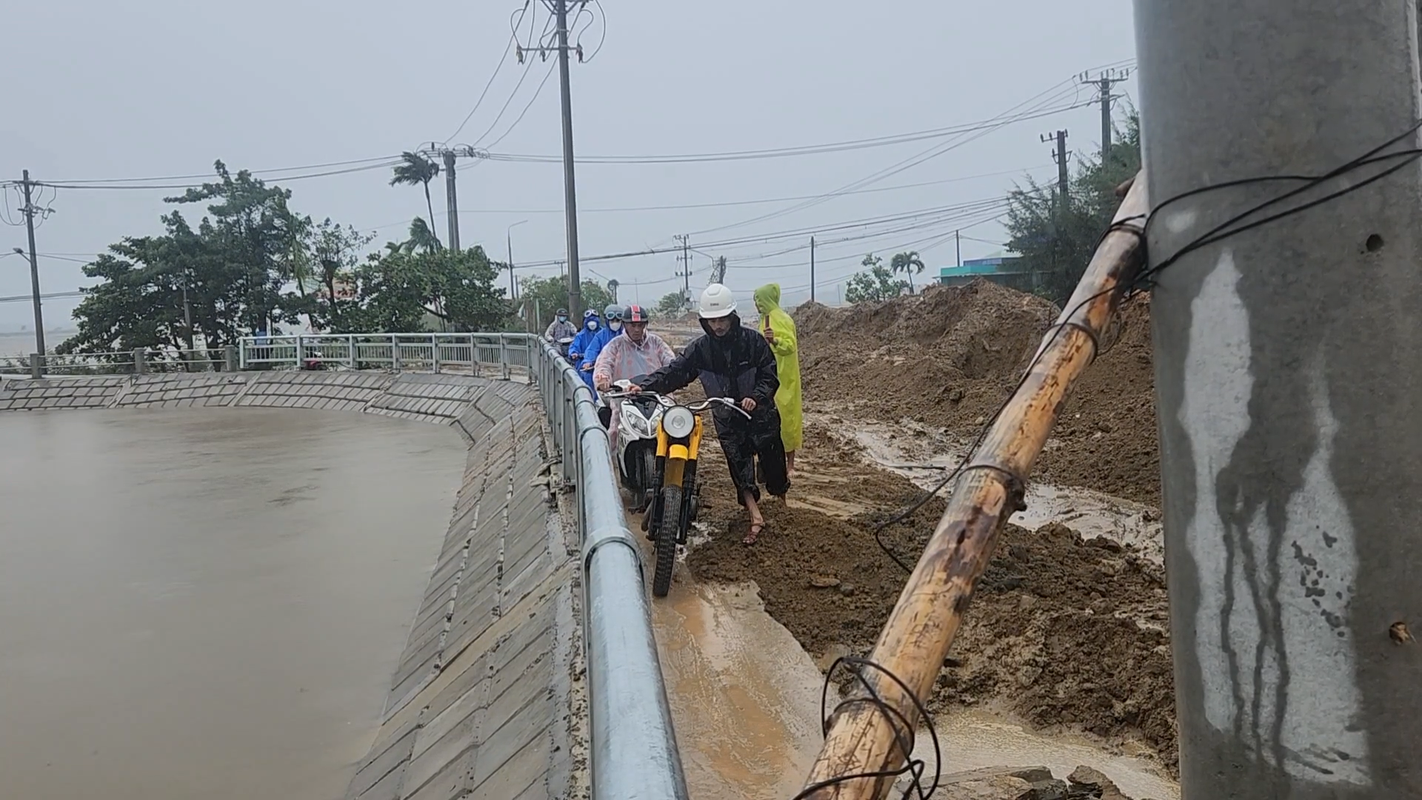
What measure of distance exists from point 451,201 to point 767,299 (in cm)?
3832

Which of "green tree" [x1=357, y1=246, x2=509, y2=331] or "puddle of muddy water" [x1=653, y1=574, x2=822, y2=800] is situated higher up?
"green tree" [x1=357, y1=246, x2=509, y2=331]

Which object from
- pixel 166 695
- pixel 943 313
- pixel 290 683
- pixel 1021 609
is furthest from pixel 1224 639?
pixel 943 313

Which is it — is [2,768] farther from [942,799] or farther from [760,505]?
[942,799]

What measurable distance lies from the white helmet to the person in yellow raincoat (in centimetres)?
64

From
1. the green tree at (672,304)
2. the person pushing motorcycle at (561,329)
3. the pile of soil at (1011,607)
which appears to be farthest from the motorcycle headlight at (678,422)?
the green tree at (672,304)

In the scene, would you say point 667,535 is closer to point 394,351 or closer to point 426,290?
point 394,351

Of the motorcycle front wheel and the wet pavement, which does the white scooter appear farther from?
the wet pavement

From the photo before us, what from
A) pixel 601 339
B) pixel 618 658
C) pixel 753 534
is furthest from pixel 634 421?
pixel 601 339

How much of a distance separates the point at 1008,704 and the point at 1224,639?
2503 mm

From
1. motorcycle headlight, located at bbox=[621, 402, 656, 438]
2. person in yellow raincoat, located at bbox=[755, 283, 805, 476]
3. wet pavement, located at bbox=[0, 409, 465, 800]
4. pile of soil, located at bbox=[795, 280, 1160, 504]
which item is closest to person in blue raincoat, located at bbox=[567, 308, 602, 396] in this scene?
wet pavement, located at bbox=[0, 409, 465, 800]

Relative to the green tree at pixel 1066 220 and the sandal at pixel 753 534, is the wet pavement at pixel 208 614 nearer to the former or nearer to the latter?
the sandal at pixel 753 534

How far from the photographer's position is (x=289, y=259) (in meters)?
34.0

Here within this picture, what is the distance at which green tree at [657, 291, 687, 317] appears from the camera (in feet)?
221

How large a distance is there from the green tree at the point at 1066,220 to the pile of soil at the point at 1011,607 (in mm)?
16790
